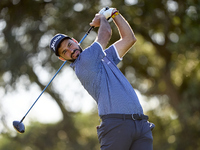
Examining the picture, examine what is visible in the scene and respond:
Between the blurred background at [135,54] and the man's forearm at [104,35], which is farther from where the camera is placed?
the blurred background at [135,54]

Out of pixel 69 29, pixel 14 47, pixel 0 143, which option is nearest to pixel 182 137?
pixel 69 29

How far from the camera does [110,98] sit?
343 centimetres

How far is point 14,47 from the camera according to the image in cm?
1152

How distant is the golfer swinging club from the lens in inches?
135

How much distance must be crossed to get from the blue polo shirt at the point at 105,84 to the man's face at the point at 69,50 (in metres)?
0.08

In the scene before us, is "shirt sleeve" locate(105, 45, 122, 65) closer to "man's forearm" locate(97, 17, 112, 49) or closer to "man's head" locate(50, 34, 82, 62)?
"man's forearm" locate(97, 17, 112, 49)

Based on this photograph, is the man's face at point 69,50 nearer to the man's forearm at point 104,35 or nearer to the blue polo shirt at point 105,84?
the blue polo shirt at point 105,84

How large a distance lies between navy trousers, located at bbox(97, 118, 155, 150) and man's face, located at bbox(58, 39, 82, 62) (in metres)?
0.72

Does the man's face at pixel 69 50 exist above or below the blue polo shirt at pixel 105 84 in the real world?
above

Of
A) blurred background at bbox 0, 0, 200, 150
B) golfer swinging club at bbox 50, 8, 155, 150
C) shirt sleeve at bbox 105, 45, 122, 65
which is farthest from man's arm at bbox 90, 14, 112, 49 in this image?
blurred background at bbox 0, 0, 200, 150

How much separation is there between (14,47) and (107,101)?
8579mm

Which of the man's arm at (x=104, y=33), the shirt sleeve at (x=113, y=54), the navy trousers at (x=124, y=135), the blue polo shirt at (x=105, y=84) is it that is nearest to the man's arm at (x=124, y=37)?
the shirt sleeve at (x=113, y=54)

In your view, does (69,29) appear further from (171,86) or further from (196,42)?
(171,86)

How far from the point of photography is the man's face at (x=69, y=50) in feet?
12.2
